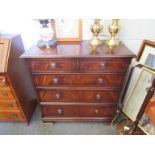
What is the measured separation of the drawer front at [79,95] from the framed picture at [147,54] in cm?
49

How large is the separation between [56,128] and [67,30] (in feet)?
3.90

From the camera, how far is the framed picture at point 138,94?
→ 1427 mm

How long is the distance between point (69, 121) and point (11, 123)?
2.58 feet

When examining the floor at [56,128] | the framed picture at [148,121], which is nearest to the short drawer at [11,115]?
the floor at [56,128]

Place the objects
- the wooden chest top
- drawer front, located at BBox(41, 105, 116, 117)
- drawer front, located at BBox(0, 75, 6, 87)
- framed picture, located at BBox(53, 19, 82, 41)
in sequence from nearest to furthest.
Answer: the wooden chest top < drawer front, located at BBox(0, 75, 6, 87) < framed picture, located at BBox(53, 19, 82, 41) < drawer front, located at BBox(41, 105, 116, 117)

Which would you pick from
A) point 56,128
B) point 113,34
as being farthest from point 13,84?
point 113,34

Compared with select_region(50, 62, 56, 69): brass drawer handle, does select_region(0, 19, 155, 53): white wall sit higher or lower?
higher

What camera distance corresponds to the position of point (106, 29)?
148 centimetres

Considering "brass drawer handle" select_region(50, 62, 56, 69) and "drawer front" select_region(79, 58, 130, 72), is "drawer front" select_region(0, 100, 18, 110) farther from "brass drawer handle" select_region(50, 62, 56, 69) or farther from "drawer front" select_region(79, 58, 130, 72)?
"drawer front" select_region(79, 58, 130, 72)

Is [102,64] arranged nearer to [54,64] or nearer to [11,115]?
[54,64]

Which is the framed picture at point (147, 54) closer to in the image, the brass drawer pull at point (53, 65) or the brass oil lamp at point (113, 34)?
the brass oil lamp at point (113, 34)

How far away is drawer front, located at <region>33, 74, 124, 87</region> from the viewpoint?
127 centimetres

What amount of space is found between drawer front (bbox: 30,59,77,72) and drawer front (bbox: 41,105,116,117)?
20.6 inches

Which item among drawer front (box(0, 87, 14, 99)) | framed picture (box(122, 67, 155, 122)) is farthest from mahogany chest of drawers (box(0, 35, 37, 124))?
framed picture (box(122, 67, 155, 122))
